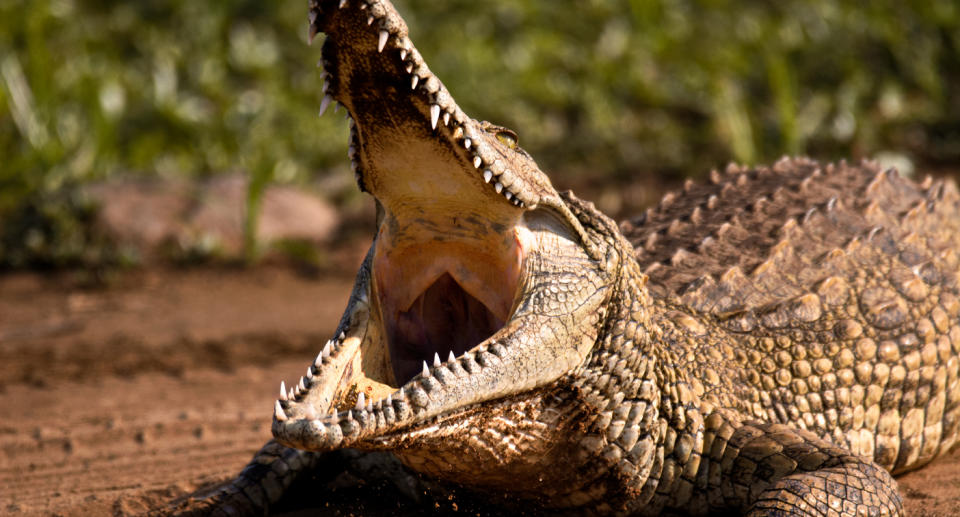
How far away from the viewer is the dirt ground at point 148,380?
395 cm

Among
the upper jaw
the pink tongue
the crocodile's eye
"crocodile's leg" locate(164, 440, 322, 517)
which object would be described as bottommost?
"crocodile's leg" locate(164, 440, 322, 517)

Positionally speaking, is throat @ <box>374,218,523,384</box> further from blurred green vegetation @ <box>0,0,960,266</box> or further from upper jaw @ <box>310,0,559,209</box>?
blurred green vegetation @ <box>0,0,960,266</box>

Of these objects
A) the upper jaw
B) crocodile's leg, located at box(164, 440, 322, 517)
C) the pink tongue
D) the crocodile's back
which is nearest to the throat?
the pink tongue

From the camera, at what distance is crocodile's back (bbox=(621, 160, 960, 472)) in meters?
3.58

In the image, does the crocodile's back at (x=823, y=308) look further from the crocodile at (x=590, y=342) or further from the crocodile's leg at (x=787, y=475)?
the crocodile's leg at (x=787, y=475)

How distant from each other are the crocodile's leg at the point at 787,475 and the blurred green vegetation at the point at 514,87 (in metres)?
4.80

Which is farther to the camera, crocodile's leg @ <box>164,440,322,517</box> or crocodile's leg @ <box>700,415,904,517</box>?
crocodile's leg @ <box>164,440,322,517</box>

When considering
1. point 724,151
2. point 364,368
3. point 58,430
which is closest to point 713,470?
point 364,368

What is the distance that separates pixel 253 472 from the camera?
3787mm

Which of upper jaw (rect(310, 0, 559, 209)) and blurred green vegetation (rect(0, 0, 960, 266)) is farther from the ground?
blurred green vegetation (rect(0, 0, 960, 266))

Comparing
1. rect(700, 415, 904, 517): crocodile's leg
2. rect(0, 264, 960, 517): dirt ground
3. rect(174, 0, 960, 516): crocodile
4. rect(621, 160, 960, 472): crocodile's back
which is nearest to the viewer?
rect(174, 0, 960, 516): crocodile

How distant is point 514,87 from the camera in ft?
31.8

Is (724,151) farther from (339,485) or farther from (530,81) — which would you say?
(339,485)

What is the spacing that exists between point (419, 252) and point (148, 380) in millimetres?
2836
